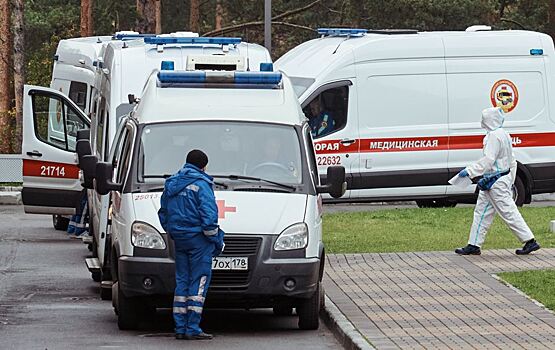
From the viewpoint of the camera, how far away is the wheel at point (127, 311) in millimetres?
12539

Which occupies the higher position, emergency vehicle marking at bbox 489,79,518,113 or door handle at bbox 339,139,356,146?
emergency vehicle marking at bbox 489,79,518,113

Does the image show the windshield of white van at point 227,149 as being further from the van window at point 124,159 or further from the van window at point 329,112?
the van window at point 329,112

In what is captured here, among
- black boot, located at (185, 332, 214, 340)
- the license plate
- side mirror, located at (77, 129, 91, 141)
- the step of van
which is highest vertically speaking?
side mirror, located at (77, 129, 91, 141)

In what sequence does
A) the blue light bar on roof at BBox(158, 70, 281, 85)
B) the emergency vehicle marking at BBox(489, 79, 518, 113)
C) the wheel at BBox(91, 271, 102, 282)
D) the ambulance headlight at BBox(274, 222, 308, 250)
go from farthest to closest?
the emergency vehicle marking at BBox(489, 79, 518, 113) → the wheel at BBox(91, 271, 102, 282) → the blue light bar on roof at BBox(158, 70, 281, 85) → the ambulance headlight at BBox(274, 222, 308, 250)

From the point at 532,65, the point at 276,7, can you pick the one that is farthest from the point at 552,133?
the point at 276,7

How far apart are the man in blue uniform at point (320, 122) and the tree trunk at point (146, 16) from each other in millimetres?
10019

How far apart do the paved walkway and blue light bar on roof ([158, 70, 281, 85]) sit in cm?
213

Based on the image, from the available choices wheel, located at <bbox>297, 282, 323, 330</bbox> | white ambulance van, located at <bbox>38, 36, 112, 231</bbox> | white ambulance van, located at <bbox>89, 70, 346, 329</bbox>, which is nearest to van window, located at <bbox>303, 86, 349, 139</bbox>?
white ambulance van, located at <bbox>38, 36, 112, 231</bbox>

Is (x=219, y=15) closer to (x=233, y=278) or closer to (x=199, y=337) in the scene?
(x=233, y=278)

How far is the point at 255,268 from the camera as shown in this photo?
40.1 feet

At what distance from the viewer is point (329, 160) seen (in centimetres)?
2403

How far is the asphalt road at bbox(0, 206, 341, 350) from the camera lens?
39.0 ft

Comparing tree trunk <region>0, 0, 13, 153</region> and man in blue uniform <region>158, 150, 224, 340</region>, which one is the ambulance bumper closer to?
man in blue uniform <region>158, 150, 224, 340</region>

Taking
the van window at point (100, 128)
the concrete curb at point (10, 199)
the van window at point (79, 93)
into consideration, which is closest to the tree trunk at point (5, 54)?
the concrete curb at point (10, 199)
